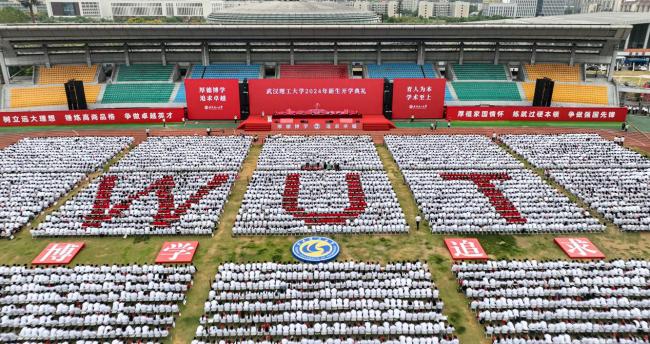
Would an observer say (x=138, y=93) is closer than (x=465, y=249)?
No

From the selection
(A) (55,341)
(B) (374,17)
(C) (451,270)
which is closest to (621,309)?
(C) (451,270)

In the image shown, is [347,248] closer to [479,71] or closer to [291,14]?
[479,71]

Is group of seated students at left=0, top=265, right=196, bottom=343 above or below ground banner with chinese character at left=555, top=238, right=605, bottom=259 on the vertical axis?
above

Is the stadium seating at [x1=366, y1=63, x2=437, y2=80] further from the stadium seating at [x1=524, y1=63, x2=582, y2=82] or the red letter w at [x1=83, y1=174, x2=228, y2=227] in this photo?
the red letter w at [x1=83, y1=174, x2=228, y2=227]

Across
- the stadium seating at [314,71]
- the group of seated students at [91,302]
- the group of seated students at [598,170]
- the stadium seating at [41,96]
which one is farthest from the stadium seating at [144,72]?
the group of seated students at [598,170]

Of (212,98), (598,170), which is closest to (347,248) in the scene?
(598,170)

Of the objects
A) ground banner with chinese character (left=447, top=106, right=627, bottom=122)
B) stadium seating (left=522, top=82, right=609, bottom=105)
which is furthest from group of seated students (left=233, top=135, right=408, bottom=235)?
stadium seating (left=522, top=82, right=609, bottom=105)
